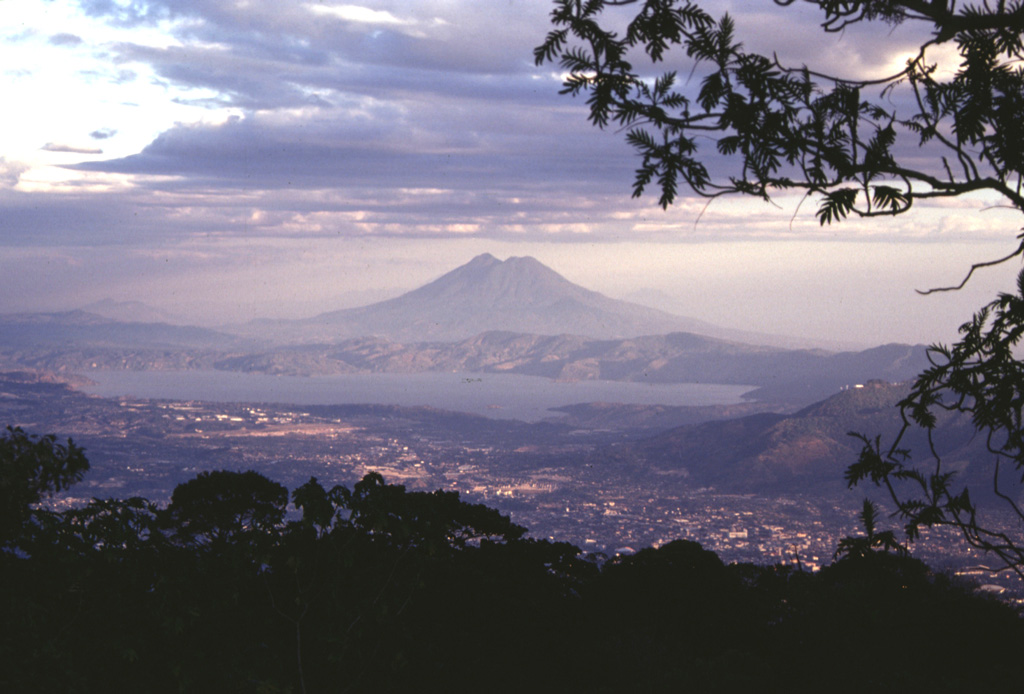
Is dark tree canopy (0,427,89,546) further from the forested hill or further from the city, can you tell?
the city

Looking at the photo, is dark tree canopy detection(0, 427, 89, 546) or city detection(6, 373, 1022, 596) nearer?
dark tree canopy detection(0, 427, 89, 546)

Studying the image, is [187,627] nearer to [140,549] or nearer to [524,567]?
[140,549]

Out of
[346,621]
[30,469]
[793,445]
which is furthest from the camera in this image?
[793,445]

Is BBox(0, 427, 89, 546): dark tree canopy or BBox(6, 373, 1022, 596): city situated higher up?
BBox(0, 427, 89, 546): dark tree canopy

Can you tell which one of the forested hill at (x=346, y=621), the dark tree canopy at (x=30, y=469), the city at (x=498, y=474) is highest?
the dark tree canopy at (x=30, y=469)

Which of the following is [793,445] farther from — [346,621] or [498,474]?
[346,621]

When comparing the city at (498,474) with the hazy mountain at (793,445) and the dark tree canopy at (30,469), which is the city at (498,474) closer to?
the hazy mountain at (793,445)

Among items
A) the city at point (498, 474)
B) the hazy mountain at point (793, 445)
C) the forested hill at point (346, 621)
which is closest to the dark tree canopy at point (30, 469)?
the forested hill at point (346, 621)

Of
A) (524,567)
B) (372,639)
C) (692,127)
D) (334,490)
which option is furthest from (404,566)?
(524,567)

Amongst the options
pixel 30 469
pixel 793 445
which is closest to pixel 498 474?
pixel 793 445

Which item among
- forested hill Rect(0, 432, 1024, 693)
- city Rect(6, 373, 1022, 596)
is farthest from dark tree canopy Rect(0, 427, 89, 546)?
city Rect(6, 373, 1022, 596)

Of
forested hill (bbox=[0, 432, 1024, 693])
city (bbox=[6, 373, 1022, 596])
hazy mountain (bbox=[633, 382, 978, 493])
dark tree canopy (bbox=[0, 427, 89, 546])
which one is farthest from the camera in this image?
hazy mountain (bbox=[633, 382, 978, 493])
